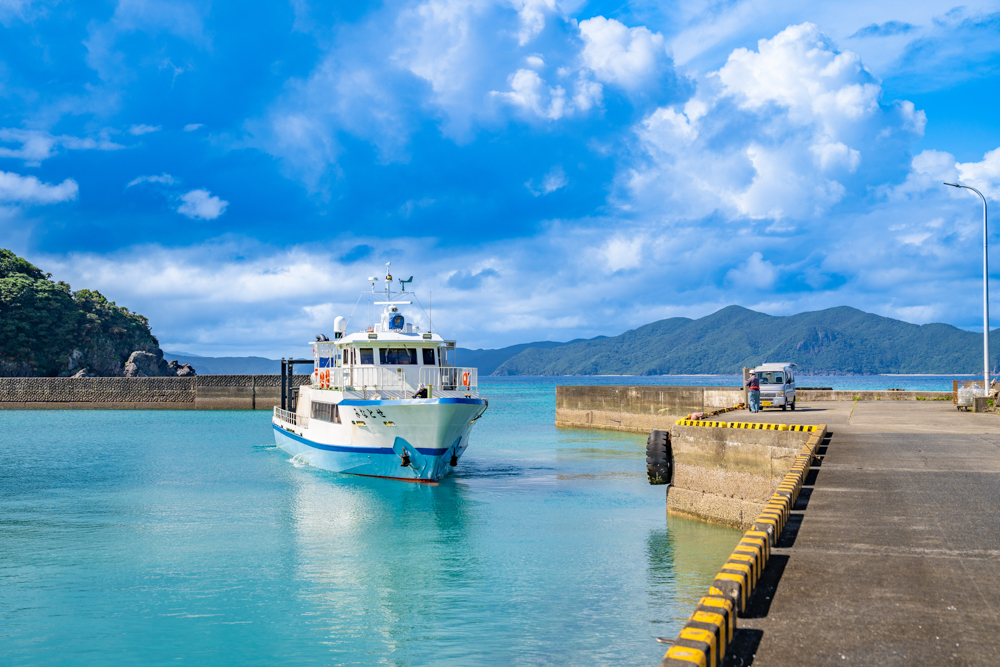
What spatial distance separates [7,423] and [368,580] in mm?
57003

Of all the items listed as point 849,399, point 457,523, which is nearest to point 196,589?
point 457,523

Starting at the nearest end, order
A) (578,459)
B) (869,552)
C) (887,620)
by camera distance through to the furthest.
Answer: (887,620), (869,552), (578,459)

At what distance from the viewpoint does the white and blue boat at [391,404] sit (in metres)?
25.3

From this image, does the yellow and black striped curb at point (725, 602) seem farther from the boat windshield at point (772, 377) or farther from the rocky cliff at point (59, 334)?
the rocky cliff at point (59, 334)

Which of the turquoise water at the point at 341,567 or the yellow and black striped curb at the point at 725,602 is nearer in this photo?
the yellow and black striped curb at the point at 725,602

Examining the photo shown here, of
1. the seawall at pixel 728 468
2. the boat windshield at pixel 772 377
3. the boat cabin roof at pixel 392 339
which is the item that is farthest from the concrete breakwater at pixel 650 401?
the seawall at pixel 728 468

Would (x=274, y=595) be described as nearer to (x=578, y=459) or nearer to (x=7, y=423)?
(x=578, y=459)

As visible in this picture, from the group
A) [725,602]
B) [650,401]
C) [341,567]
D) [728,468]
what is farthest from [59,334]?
[725,602]

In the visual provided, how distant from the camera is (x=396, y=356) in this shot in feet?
91.3

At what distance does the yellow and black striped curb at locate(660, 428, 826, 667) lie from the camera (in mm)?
5066

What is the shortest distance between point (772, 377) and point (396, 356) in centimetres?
1606

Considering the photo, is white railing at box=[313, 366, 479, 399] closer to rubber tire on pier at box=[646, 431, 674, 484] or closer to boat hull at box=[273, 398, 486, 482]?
boat hull at box=[273, 398, 486, 482]

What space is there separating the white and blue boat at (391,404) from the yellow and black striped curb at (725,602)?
16.9 meters

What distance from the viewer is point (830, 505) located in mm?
10484
